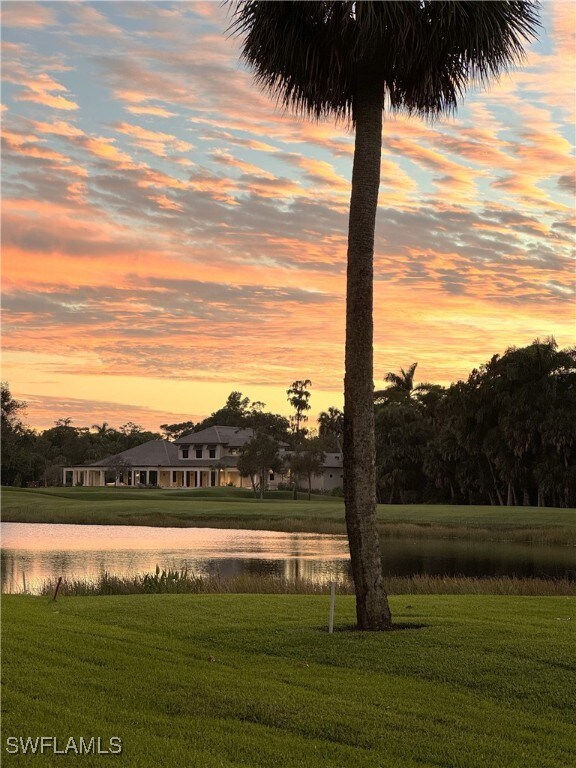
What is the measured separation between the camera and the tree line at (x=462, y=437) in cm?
6925

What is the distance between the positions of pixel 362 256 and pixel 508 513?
47058 millimetres

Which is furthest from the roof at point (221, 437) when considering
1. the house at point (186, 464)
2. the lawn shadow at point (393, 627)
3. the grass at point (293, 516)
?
the lawn shadow at point (393, 627)

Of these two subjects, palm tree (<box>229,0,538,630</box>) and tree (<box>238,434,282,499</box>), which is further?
tree (<box>238,434,282,499</box>)

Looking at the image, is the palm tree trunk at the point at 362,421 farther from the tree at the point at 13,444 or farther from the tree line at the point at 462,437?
the tree at the point at 13,444

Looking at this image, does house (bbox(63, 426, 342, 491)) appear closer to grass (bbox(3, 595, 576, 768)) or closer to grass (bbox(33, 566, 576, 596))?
grass (bbox(33, 566, 576, 596))

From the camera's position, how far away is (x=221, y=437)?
108 metres

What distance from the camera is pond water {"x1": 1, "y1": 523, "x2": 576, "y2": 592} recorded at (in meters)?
31.3

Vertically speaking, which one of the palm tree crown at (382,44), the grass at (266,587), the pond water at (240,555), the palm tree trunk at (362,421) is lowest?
the pond water at (240,555)

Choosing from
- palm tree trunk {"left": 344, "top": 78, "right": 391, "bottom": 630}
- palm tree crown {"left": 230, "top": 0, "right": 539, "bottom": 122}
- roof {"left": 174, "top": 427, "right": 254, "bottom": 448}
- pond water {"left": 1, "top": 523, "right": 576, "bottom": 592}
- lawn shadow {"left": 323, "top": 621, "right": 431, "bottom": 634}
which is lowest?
pond water {"left": 1, "top": 523, "right": 576, "bottom": 592}

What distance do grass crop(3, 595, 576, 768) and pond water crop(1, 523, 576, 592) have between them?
10.6 metres

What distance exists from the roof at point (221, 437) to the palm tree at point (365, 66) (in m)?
92.1

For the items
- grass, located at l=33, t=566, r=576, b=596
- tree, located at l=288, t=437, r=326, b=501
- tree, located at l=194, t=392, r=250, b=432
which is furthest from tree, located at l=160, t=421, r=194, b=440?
grass, located at l=33, t=566, r=576, b=596

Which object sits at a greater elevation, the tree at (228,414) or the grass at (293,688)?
the tree at (228,414)

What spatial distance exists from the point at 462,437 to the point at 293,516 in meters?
17.7
